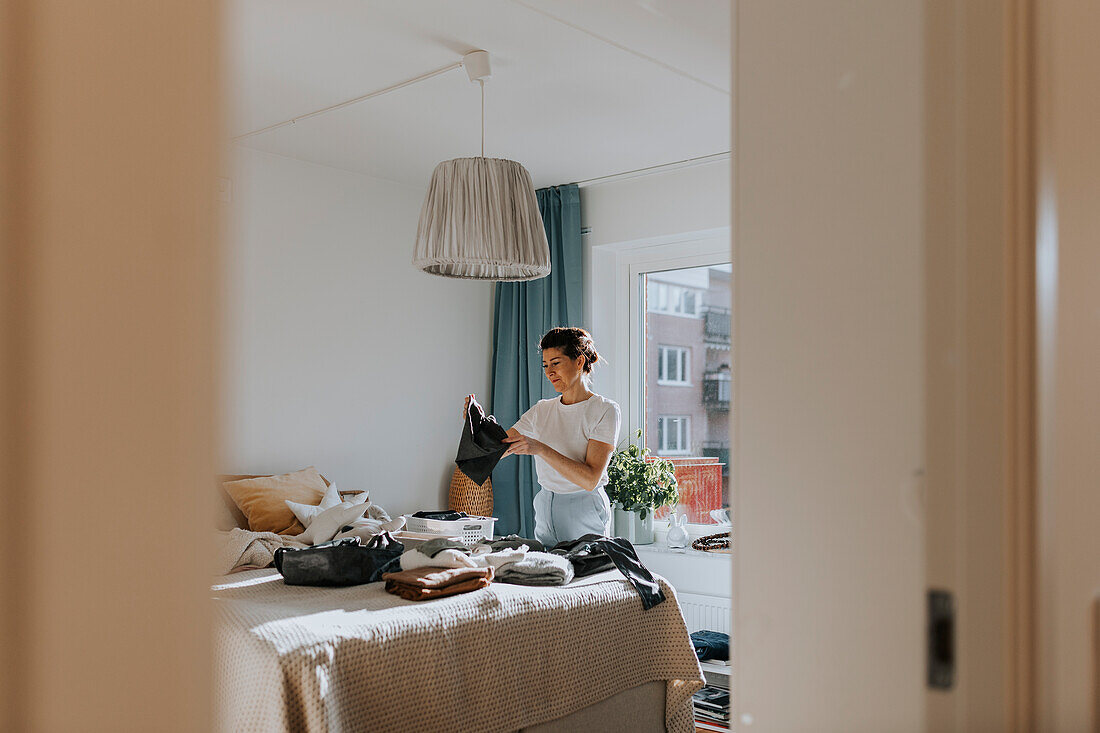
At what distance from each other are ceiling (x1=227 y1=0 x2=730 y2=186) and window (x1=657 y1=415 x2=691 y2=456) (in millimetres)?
1484

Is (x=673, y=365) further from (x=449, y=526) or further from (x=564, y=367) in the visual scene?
(x=449, y=526)

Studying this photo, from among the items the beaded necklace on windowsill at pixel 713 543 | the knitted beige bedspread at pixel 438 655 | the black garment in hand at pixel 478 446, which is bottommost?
the beaded necklace on windowsill at pixel 713 543

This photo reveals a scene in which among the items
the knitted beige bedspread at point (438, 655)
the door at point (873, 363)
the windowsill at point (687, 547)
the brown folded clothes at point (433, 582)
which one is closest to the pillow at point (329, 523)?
the knitted beige bedspread at point (438, 655)

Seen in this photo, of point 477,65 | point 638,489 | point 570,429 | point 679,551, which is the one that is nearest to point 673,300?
point 638,489

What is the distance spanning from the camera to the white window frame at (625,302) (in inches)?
197

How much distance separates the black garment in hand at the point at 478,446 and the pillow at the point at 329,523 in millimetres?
464

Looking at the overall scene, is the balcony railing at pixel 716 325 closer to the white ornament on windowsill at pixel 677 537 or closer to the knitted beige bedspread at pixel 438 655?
the white ornament on windowsill at pixel 677 537

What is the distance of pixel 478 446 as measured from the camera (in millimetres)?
3529

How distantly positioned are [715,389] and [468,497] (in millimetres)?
1580

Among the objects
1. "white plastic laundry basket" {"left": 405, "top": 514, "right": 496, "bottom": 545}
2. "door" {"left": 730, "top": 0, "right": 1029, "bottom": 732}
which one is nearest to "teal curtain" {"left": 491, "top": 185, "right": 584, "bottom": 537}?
"white plastic laundry basket" {"left": 405, "top": 514, "right": 496, "bottom": 545}

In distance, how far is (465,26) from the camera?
2844mm

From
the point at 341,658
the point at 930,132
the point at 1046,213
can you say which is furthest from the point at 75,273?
the point at 341,658

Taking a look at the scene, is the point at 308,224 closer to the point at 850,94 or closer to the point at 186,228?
the point at 850,94

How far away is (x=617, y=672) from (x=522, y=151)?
2674mm
